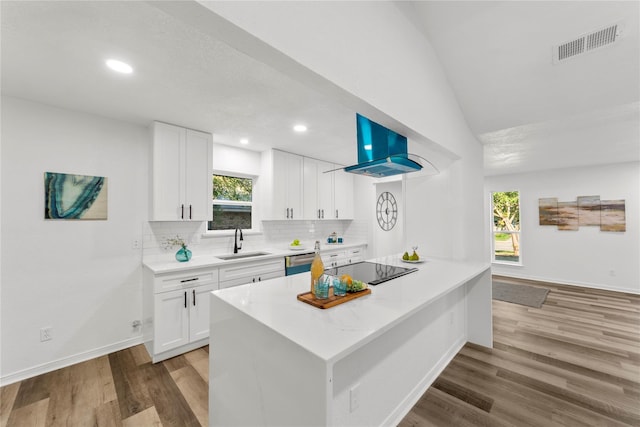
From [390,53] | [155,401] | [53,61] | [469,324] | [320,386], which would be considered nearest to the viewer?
[320,386]

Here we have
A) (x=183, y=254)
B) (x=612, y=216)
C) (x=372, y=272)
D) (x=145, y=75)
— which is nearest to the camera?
(x=145, y=75)

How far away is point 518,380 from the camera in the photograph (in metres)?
2.25

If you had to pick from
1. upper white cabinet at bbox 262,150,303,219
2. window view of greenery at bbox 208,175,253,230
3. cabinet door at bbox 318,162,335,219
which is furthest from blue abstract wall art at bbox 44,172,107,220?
cabinet door at bbox 318,162,335,219

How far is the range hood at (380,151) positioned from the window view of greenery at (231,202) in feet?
7.68

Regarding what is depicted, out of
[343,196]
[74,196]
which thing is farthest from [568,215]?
[74,196]

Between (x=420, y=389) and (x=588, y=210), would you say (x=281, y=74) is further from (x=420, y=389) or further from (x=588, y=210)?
(x=588, y=210)

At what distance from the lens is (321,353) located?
93 centimetres

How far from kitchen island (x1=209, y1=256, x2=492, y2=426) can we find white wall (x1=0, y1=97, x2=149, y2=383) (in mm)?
1899

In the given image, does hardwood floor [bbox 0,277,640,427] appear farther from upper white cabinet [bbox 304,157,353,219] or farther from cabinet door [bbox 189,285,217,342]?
upper white cabinet [bbox 304,157,353,219]

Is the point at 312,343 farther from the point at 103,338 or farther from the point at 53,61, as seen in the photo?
the point at 103,338

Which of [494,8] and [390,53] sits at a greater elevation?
[494,8]

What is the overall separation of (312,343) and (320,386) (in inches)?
5.6

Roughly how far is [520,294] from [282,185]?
4551 mm

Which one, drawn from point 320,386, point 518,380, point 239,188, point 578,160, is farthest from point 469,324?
point 578,160
